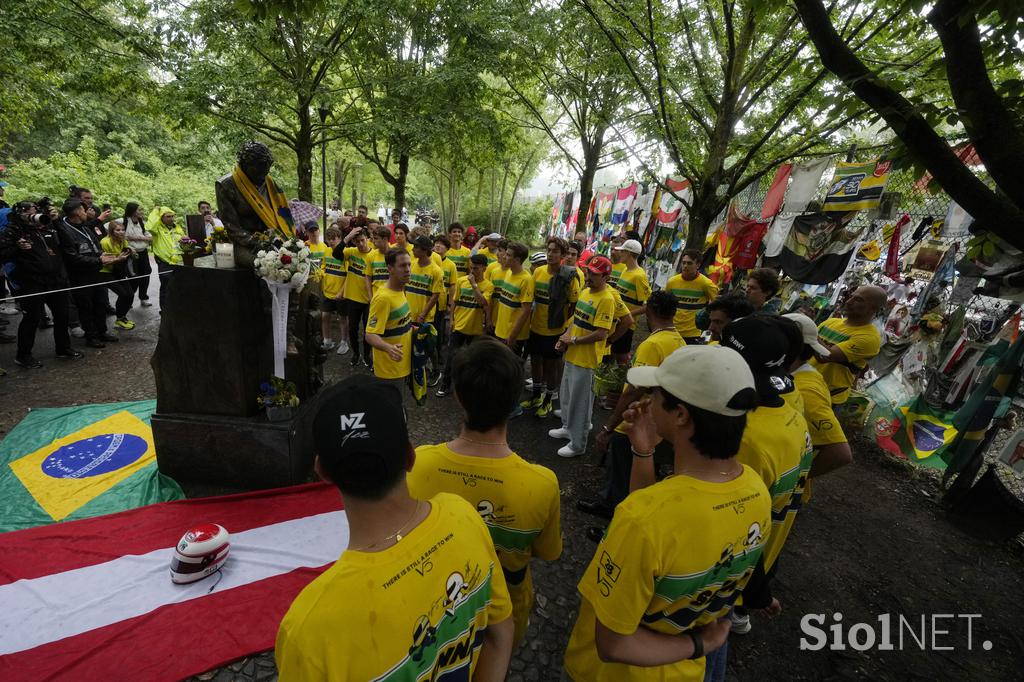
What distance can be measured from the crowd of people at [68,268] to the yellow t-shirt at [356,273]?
200cm

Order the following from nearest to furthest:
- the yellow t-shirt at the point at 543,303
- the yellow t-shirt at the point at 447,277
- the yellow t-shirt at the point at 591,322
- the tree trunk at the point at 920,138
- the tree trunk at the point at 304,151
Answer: the tree trunk at the point at 920,138, the yellow t-shirt at the point at 591,322, the yellow t-shirt at the point at 543,303, the yellow t-shirt at the point at 447,277, the tree trunk at the point at 304,151

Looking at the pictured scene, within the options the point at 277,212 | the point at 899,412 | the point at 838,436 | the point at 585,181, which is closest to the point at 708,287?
the point at 899,412

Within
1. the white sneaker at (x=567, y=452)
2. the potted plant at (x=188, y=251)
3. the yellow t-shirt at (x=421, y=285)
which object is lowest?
the white sneaker at (x=567, y=452)

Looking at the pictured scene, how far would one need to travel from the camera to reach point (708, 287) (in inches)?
267

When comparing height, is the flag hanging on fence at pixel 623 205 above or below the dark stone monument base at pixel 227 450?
above

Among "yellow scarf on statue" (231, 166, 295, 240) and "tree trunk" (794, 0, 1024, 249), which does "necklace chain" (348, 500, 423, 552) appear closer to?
"tree trunk" (794, 0, 1024, 249)

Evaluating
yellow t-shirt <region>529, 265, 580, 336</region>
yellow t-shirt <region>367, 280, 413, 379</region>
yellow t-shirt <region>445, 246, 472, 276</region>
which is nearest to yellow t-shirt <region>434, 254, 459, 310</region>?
yellow t-shirt <region>445, 246, 472, 276</region>

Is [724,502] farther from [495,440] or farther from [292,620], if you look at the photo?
[292,620]

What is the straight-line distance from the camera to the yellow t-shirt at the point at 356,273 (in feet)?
23.4

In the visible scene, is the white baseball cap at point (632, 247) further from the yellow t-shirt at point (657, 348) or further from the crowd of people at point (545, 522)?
the crowd of people at point (545, 522)

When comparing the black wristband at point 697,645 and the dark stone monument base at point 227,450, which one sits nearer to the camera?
the black wristband at point 697,645

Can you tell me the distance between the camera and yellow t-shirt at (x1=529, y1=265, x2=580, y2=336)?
619 centimetres

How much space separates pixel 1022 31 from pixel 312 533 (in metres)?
5.45

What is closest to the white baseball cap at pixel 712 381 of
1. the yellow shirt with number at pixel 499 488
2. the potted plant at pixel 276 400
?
the yellow shirt with number at pixel 499 488
